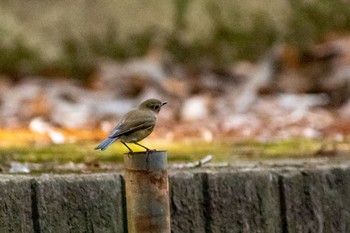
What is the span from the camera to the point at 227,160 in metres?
3.21

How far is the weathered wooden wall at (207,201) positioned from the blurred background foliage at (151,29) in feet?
13.2

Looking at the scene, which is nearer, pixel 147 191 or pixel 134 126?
pixel 147 191

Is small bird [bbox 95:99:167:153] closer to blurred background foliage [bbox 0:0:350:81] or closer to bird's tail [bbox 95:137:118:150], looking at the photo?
bird's tail [bbox 95:137:118:150]

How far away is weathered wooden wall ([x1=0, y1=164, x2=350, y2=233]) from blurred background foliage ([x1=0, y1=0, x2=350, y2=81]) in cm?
402

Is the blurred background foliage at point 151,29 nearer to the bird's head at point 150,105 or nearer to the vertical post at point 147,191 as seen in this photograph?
the bird's head at point 150,105

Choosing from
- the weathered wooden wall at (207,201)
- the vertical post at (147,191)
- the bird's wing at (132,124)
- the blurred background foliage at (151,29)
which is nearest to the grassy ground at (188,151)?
the weathered wooden wall at (207,201)

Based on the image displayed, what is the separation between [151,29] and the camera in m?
6.90

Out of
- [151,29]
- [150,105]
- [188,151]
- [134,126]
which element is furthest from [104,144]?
[151,29]

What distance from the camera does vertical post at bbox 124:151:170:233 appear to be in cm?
240

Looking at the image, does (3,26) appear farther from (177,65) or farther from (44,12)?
(177,65)

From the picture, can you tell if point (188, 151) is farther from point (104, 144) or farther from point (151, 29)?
point (151, 29)

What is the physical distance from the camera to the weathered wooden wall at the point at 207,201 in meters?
2.47

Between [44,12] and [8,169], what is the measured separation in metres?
4.14

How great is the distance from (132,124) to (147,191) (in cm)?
29
